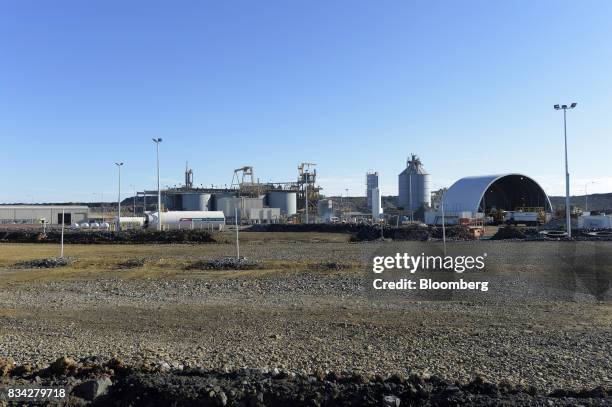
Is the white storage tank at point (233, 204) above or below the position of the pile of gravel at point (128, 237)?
above

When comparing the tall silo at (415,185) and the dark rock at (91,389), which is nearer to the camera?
the dark rock at (91,389)

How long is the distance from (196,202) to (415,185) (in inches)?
1604

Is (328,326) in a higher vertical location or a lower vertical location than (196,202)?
lower

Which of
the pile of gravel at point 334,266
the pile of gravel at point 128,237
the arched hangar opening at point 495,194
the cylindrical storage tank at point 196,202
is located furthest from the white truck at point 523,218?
the cylindrical storage tank at point 196,202

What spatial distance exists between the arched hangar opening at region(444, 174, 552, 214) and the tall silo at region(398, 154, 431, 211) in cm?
1171

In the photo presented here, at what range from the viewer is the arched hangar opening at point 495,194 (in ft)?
257

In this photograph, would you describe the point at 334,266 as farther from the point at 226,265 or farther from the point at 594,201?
the point at 594,201

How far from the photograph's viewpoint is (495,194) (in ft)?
297

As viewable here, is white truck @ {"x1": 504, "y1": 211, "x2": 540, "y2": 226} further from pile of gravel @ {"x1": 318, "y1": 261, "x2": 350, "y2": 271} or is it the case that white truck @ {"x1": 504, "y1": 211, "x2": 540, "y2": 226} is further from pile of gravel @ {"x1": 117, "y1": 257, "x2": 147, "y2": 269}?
pile of gravel @ {"x1": 117, "y1": 257, "x2": 147, "y2": 269}

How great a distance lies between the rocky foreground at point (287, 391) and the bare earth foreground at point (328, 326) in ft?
1.12

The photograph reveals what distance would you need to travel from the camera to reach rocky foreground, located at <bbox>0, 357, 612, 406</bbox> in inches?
254

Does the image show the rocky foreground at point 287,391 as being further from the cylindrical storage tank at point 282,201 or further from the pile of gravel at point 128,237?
the cylindrical storage tank at point 282,201

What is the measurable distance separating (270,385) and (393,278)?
8857mm

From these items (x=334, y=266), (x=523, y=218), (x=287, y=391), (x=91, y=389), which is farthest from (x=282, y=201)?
(x=287, y=391)
